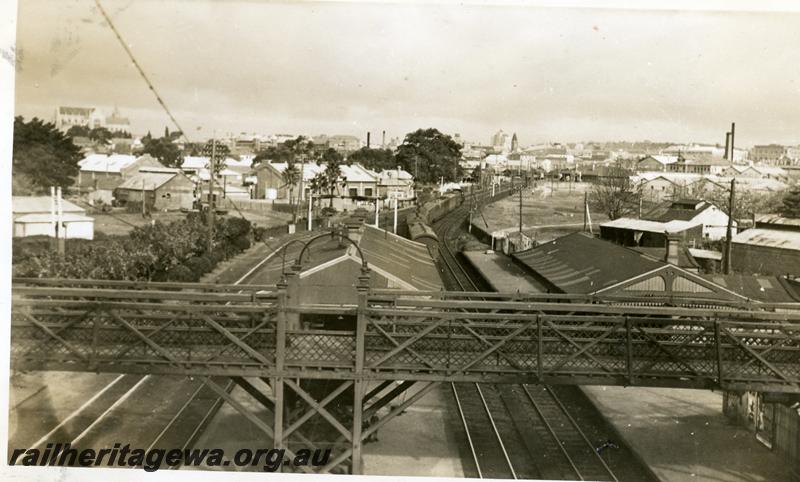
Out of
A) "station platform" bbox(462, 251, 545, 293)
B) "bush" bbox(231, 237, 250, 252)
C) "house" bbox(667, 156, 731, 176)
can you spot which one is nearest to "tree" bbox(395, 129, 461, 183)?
"house" bbox(667, 156, 731, 176)

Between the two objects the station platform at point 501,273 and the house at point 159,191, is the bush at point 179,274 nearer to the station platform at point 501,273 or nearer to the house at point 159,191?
the station platform at point 501,273

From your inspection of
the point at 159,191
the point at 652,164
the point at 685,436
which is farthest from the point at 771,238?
the point at 652,164

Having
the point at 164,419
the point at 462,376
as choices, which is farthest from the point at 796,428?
the point at 164,419

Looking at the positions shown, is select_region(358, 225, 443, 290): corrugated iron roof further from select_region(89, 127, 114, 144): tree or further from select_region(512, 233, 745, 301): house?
select_region(89, 127, 114, 144): tree

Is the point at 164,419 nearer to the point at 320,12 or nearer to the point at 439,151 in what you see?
the point at 320,12

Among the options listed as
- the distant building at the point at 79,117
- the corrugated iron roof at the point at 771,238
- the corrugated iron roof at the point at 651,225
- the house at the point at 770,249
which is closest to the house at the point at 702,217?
the corrugated iron roof at the point at 651,225

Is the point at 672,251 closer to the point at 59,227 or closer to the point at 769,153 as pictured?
the point at 59,227
